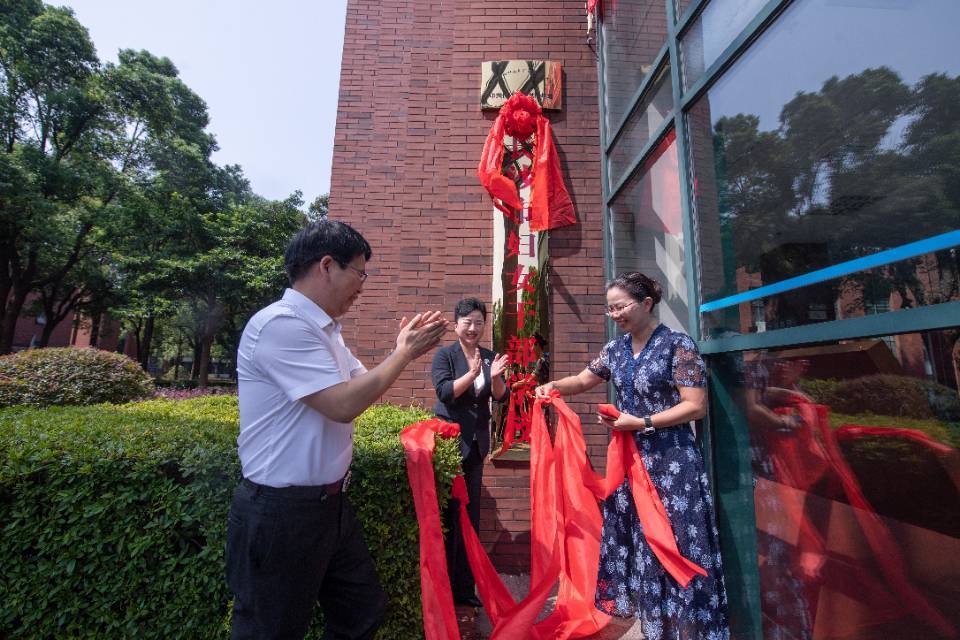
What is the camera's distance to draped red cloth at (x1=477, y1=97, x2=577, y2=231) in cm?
438

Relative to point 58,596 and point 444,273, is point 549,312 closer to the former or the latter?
point 444,273

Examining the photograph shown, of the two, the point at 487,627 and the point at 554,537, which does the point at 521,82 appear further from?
the point at 487,627

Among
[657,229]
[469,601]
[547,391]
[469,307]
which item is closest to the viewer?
[547,391]

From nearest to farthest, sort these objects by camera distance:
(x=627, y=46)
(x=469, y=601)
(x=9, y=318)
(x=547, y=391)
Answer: (x=547, y=391) < (x=469, y=601) < (x=627, y=46) < (x=9, y=318)

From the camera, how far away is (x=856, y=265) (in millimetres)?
1720

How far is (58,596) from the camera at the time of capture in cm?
229

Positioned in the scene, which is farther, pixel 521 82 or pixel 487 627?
pixel 521 82

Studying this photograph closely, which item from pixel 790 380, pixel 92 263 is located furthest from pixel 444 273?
pixel 92 263

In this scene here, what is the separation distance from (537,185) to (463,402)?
2262 mm

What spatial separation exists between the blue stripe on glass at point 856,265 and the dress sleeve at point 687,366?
34cm

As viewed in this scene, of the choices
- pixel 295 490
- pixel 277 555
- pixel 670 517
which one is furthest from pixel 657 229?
pixel 277 555

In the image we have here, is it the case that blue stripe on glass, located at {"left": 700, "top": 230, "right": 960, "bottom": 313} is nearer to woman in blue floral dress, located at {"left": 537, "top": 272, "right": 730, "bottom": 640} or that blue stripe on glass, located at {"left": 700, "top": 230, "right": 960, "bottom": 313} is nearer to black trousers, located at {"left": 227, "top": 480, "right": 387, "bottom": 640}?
woman in blue floral dress, located at {"left": 537, "top": 272, "right": 730, "bottom": 640}

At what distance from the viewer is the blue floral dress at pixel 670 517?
7.76 feet

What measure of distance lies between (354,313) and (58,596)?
3747 millimetres
